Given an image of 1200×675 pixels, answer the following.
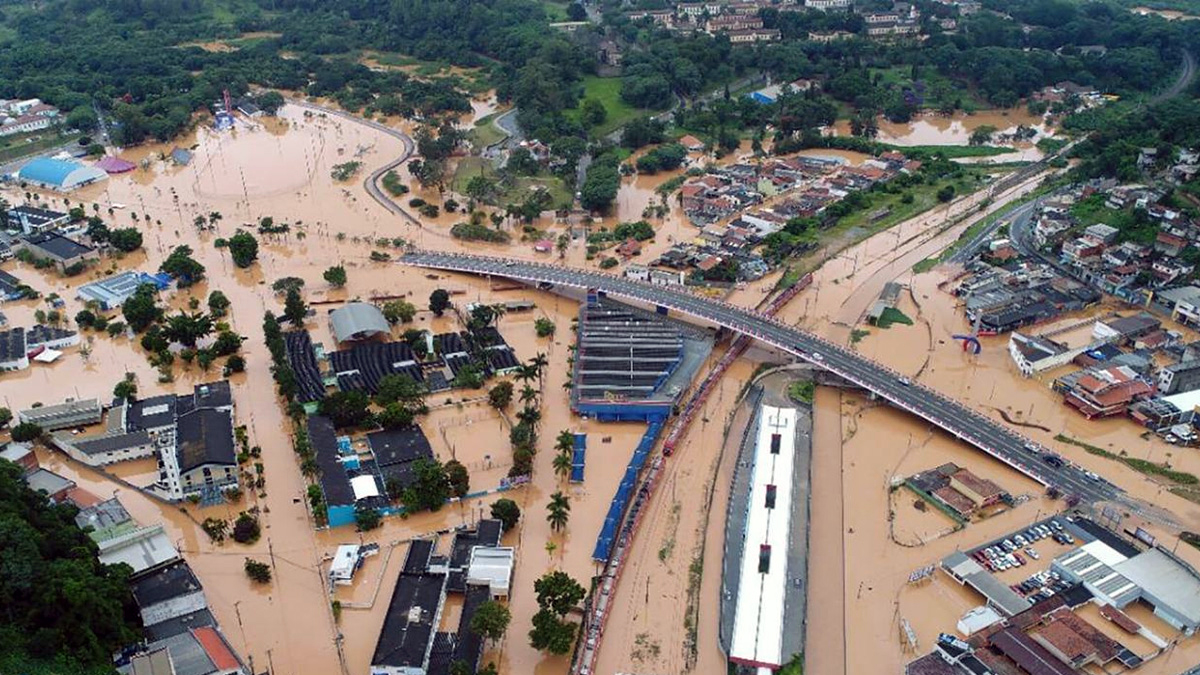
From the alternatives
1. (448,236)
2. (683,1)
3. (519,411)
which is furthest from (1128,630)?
(683,1)

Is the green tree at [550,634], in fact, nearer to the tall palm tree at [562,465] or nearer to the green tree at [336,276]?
the tall palm tree at [562,465]

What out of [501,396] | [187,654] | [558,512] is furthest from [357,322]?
[187,654]

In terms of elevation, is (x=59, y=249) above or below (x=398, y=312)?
above

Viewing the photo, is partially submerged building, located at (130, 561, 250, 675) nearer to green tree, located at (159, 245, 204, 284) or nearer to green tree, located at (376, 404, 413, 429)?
green tree, located at (376, 404, 413, 429)

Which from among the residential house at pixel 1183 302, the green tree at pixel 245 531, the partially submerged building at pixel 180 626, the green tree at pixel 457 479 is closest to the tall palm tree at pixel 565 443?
the green tree at pixel 457 479

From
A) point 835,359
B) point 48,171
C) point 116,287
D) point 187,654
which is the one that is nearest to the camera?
point 187,654

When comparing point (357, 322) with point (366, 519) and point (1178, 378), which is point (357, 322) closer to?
point (366, 519)
